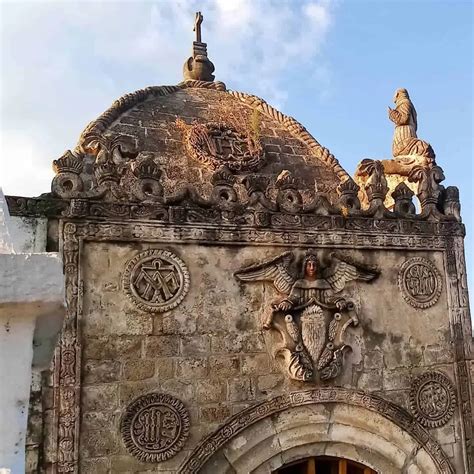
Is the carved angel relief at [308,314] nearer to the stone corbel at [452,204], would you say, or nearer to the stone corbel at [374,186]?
the stone corbel at [374,186]

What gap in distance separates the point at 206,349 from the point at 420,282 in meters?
2.37

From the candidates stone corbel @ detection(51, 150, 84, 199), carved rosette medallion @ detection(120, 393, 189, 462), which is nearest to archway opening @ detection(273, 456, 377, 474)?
carved rosette medallion @ detection(120, 393, 189, 462)

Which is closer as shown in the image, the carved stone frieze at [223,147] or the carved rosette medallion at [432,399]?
the carved rosette medallion at [432,399]

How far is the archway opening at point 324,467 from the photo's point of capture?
5426mm

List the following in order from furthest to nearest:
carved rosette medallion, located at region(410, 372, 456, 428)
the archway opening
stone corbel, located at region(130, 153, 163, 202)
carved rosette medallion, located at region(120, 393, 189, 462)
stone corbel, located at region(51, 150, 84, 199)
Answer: carved rosette medallion, located at region(410, 372, 456, 428), the archway opening, stone corbel, located at region(130, 153, 163, 202), stone corbel, located at region(51, 150, 84, 199), carved rosette medallion, located at region(120, 393, 189, 462)

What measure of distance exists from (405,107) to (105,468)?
211 inches

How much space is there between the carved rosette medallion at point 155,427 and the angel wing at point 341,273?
185cm

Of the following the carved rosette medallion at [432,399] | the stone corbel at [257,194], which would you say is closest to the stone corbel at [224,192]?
the stone corbel at [257,194]

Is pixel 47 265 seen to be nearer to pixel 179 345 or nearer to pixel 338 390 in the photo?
pixel 179 345

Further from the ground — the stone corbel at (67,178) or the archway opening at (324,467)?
the stone corbel at (67,178)

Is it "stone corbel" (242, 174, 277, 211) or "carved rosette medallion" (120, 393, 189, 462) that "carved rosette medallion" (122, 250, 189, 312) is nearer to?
"carved rosette medallion" (120, 393, 189, 462)

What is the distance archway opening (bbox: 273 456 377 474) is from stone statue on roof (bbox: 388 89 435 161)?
3541 millimetres

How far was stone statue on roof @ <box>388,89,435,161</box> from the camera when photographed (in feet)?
23.0

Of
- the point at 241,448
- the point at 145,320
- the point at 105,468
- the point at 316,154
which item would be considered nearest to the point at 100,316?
the point at 145,320
